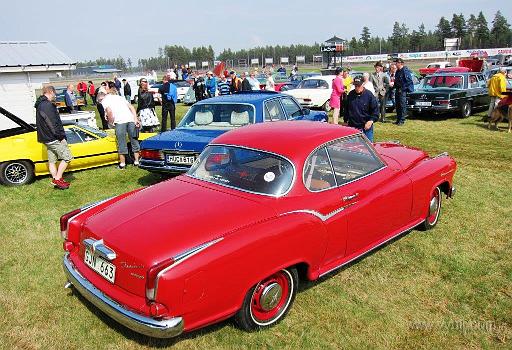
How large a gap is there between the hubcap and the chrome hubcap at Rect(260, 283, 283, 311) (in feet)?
20.9

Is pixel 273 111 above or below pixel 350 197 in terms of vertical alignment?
above

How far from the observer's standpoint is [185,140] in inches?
261

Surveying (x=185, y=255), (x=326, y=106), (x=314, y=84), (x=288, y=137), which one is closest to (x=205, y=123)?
(x=288, y=137)

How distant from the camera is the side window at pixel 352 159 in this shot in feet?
13.4

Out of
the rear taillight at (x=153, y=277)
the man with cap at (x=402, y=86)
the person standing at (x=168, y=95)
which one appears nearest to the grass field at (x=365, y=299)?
the rear taillight at (x=153, y=277)

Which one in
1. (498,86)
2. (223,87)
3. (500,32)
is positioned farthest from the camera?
(500,32)

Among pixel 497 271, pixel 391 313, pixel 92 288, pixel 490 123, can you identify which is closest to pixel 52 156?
pixel 92 288

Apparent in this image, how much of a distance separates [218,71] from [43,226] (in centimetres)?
1969

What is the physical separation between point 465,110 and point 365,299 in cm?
1215

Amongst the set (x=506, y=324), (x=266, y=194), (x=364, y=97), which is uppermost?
(x=364, y=97)

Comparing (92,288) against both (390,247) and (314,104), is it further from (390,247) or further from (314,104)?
(314,104)

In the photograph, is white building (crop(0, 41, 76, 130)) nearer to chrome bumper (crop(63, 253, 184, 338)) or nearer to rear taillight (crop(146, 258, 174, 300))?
chrome bumper (crop(63, 253, 184, 338))

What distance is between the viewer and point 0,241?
5398 mm

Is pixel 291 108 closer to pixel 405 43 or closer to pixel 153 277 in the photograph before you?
pixel 153 277
